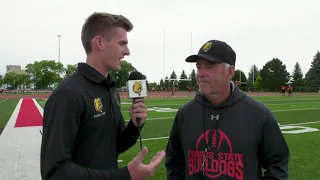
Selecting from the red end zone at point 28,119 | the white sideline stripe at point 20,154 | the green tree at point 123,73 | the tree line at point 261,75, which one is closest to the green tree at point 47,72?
the tree line at point 261,75

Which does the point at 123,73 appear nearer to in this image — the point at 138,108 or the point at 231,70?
the point at 231,70

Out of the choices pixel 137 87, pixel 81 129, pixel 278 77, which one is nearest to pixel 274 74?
pixel 278 77

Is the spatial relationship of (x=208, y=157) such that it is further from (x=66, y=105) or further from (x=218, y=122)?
(x=66, y=105)

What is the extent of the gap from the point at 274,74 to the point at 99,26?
3424 inches

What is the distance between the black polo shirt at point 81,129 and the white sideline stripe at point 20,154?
3.82m

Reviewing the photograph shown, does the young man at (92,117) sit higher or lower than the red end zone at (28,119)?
higher

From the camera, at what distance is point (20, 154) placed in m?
7.20

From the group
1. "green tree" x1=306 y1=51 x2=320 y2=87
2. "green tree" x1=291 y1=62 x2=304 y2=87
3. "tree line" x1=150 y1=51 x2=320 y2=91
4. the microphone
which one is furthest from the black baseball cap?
"green tree" x1=291 y1=62 x2=304 y2=87

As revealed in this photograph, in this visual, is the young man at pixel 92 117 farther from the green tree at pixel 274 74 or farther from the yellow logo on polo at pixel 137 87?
the green tree at pixel 274 74

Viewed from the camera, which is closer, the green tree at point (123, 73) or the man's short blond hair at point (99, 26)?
the man's short blond hair at point (99, 26)

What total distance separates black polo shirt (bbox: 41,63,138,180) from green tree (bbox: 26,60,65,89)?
86199 millimetres

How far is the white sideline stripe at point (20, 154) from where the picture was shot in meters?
5.70

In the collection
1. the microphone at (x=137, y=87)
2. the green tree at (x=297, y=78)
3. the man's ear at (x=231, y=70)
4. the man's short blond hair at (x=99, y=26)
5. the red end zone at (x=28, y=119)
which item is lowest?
the red end zone at (x=28, y=119)

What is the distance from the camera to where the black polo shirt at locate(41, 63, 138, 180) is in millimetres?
1774
